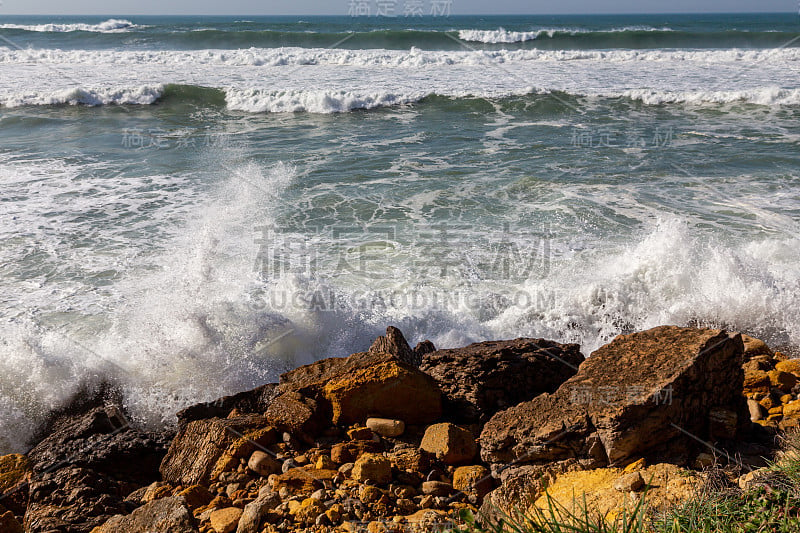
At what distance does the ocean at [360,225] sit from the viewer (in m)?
5.31

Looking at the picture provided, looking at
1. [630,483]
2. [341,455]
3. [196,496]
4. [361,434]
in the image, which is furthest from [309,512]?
[630,483]

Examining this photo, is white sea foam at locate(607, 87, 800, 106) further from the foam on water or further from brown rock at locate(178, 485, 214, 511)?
brown rock at locate(178, 485, 214, 511)

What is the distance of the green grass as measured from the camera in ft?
6.52

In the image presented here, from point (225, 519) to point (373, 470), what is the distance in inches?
29.3

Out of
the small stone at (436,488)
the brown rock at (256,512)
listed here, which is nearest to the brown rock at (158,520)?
the brown rock at (256,512)

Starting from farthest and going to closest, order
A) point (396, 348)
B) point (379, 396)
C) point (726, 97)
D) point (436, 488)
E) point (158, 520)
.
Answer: point (726, 97), point (396, 348), point (379, 396), point (436, 488), point (158, 520)

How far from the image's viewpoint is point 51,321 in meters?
5.58

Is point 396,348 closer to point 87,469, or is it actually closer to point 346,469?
point 346,469

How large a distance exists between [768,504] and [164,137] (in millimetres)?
13389

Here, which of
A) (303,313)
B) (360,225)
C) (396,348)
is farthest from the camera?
(360,225)

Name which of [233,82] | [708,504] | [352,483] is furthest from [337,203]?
[233,82]

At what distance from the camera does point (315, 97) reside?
16719 mm

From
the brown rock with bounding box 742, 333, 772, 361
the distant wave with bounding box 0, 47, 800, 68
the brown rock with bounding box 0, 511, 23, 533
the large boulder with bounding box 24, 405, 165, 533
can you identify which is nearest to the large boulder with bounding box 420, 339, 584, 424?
the brown rock with bounding box 742, 333, 772, 361

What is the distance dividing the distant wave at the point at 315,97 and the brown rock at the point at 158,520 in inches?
560
